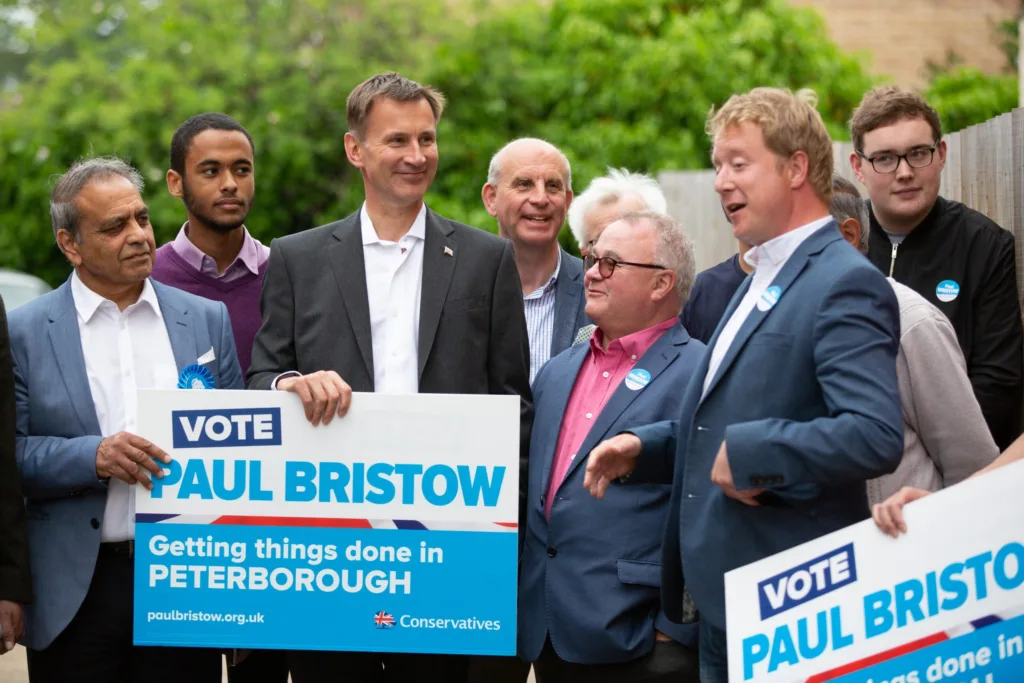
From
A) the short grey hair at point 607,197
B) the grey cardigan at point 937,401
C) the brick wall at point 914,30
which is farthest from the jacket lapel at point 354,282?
the brick wall at point 914,30

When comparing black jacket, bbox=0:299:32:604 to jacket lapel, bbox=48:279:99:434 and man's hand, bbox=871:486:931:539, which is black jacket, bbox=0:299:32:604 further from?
man's hand, bbox=871:486:931:539

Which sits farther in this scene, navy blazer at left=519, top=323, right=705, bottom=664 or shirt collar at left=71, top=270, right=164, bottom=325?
shirt collar at left=71, top=270, right=164, bottom=325

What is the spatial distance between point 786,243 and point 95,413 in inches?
90.7

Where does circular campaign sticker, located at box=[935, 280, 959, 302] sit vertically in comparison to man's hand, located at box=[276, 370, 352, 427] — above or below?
above

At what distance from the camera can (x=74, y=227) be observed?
14.1ft

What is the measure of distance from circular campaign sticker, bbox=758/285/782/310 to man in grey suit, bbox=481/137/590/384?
6.33ft

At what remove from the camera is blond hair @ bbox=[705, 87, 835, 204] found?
3.20 metres

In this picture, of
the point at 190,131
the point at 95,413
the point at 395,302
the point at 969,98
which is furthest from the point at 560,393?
the point at 969,98

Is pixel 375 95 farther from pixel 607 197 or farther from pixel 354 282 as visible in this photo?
pixel 607 197

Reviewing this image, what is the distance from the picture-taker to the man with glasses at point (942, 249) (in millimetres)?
4723

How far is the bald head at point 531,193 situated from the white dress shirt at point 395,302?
109cm

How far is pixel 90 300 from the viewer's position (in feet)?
14.0

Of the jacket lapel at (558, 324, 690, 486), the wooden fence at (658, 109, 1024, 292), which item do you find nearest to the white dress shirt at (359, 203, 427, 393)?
the jacket lapel at (558, 324, 690, 486)

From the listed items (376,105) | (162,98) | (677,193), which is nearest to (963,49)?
(677,193)
